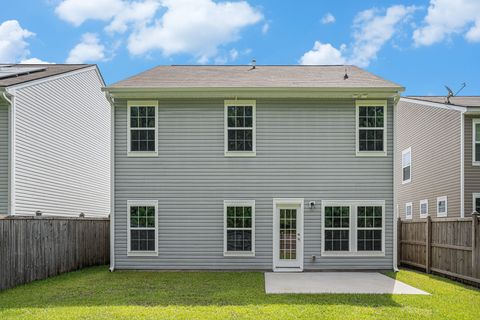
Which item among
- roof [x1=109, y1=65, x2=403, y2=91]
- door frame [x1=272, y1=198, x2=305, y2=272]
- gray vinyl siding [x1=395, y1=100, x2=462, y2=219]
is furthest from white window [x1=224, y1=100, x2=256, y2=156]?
gray vinyl siding [x1=395, y1=100, x2=462, y2=219]

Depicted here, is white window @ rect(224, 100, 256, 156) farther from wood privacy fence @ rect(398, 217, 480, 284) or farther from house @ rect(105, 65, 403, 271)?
wood privacy fence @ rect(398, 217, 480, 284)

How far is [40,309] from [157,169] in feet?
18.4

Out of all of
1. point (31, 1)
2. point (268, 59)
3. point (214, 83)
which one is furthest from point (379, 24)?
point (31, 1)

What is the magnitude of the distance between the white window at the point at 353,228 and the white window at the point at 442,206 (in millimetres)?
5220

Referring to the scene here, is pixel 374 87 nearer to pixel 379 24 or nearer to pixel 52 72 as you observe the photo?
pixel 379 24

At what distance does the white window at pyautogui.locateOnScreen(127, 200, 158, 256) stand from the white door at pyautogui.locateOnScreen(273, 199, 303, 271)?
3338 mm

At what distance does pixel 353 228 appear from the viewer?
12.7m

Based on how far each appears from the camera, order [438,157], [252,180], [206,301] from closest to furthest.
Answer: [206,301], [252,180], [438,157]

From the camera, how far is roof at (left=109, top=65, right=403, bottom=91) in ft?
42.1

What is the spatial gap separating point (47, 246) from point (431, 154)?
14.0 metres

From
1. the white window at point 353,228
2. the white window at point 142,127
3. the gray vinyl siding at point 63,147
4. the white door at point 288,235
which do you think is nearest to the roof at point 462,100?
the white window at point 353,228

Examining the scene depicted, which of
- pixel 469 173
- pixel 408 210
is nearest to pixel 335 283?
pixel 469 173

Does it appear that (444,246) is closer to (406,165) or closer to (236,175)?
(236,175)

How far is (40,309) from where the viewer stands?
791 centimetres
